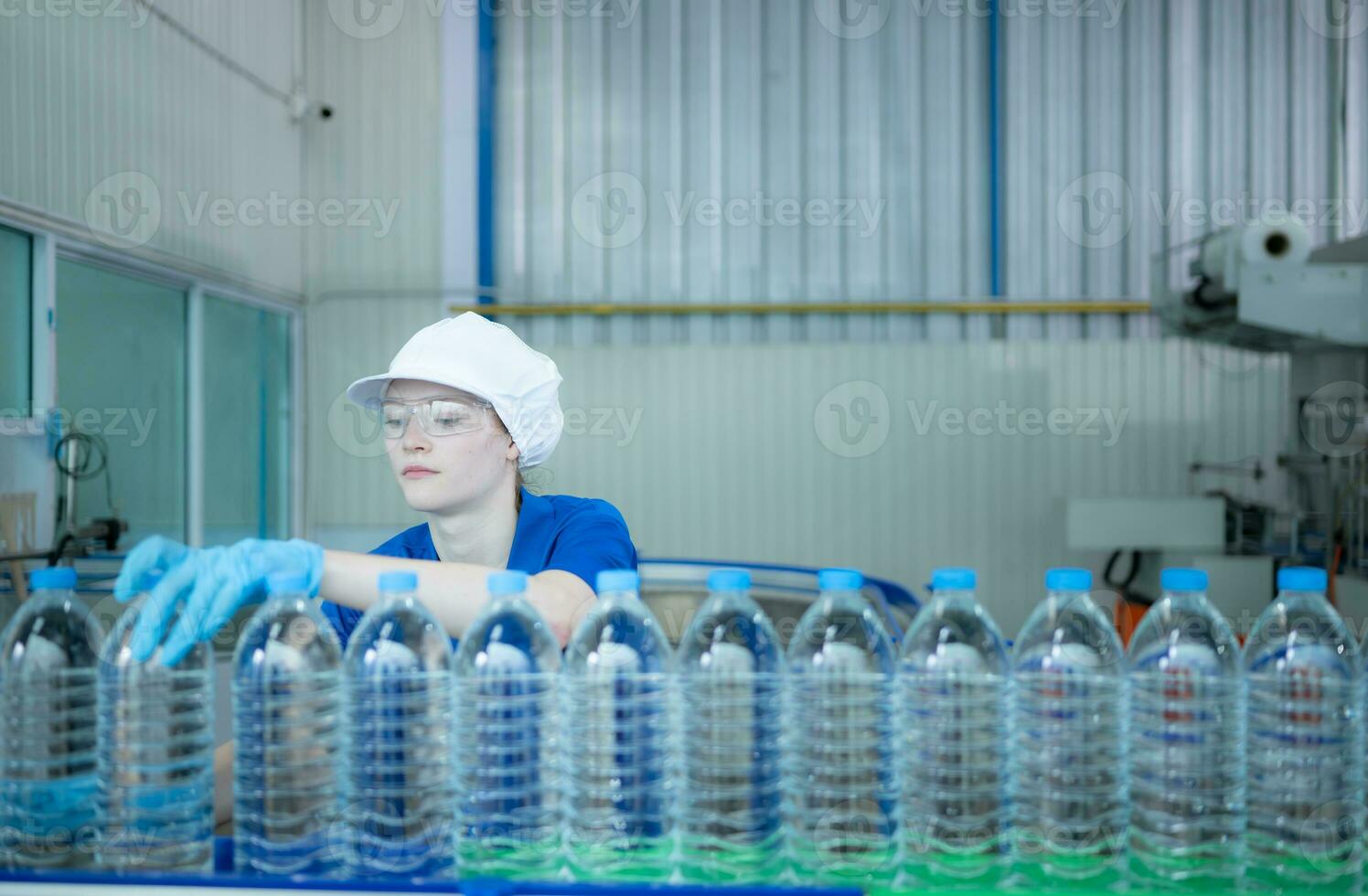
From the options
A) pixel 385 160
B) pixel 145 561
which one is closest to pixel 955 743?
pixel 145 561

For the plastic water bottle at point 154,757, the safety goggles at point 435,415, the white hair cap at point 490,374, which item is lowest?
the plastic water bottle at point 154,757

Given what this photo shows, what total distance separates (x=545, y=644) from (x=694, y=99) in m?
5.96

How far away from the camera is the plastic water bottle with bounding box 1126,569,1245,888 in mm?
1126

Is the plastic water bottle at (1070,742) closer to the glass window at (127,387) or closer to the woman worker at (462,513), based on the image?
the woman worker at (462,513)

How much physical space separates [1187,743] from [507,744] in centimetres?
72


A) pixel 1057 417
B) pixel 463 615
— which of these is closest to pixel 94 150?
pixel 463 615

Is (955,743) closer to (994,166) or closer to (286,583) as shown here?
(286,583)

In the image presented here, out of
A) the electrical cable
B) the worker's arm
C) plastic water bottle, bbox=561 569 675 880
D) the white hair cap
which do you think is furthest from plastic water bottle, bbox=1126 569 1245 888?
the electrical cable

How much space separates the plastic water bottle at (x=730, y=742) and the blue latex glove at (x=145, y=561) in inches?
→ 24.3

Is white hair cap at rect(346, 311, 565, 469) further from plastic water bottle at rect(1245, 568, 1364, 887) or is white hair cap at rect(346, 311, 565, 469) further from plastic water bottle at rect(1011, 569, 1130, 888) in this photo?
plastic water bottle at rect(1245, 568, 1364, 887)

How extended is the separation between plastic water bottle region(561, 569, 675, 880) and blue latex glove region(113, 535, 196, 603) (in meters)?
0.51

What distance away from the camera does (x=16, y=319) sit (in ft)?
13.4

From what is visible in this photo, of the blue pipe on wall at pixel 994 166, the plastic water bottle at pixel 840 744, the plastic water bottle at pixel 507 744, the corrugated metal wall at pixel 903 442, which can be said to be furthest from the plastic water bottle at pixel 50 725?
the blue pipe on wall at pixel 994 166

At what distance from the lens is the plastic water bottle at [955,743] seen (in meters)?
1.14
